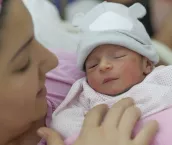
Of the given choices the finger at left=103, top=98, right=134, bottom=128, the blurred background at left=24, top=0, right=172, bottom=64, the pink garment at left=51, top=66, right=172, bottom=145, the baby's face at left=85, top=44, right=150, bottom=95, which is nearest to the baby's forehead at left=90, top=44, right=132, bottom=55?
the baby's face at left=85, top=44, right=150, bottom=95

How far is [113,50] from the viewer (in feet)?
3.92

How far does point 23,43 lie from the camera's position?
0.93 metres

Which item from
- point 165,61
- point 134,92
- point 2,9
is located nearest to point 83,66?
point 134,92

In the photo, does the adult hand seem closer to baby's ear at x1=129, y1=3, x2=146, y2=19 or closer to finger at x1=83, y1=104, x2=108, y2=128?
finger at x1=83, y1=104, x2=108, y2=128

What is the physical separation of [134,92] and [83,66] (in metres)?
0.22

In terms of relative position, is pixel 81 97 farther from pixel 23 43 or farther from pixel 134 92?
pixel 23 43

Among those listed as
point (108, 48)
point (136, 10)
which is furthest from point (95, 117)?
point (136, 10)

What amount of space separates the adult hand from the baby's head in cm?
14

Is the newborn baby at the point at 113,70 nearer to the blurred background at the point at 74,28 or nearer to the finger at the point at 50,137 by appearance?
the finger at the point at 50,137

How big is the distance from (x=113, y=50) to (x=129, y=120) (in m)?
0.31

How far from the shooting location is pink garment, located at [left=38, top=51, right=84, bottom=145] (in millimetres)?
1264

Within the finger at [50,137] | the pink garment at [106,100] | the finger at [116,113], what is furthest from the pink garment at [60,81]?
the finger at [116,113]

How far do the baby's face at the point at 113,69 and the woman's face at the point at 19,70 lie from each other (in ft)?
→ 0.62

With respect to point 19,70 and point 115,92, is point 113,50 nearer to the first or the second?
point 115,92
